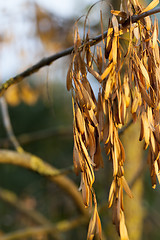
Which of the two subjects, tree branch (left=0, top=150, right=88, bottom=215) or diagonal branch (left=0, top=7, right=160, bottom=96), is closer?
diagonal branch (left=0, top=7, right=160, bottom=96)

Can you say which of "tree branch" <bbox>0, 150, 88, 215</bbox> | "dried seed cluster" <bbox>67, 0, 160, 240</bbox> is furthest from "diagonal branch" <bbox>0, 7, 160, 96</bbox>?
"tree branch" <bbox>0, 150, 88, 215</bbox>

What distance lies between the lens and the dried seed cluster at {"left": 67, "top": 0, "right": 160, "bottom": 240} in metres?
0.53

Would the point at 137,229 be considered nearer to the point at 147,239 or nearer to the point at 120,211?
the point at 120,211

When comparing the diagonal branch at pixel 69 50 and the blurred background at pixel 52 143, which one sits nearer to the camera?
the diagonal branch at pixel 69 50

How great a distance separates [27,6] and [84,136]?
178 centimetres

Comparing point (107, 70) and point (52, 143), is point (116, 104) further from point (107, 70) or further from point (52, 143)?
point (52, 143)

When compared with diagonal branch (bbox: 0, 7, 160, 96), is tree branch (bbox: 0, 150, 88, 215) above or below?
below

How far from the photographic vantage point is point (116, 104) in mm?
553

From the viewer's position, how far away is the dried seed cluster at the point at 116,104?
1.74 ft

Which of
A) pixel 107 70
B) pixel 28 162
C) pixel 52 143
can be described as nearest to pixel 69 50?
pixel 107 70

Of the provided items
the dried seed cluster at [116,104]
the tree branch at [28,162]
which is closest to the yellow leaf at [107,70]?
the dried seed cluster at [116,104]

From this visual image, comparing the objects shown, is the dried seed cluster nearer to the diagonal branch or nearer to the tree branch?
the diagonal branch

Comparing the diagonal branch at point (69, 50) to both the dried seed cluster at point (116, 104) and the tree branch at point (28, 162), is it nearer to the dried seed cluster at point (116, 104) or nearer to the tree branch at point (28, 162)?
the dried seed cluster at point (116, 104)

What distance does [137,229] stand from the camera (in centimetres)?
164
